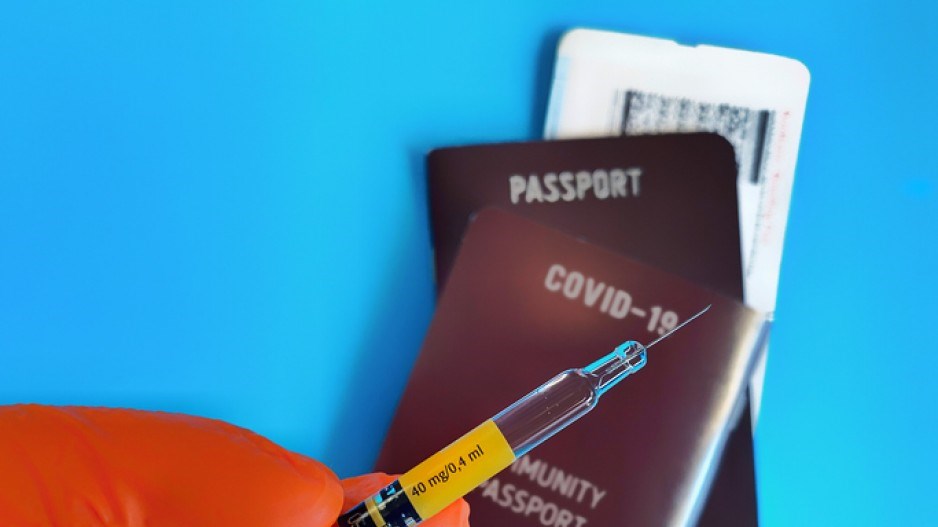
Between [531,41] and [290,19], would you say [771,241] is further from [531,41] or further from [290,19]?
[290,19]

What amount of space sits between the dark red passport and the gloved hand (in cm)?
20

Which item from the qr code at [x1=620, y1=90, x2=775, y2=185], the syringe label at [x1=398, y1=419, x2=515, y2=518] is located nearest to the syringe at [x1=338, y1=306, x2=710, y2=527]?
the syringe label at [x1=398, y1=419, x2=515, y2=518]

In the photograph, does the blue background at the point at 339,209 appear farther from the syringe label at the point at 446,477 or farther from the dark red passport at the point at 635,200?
the syringe label at the point at 446,477

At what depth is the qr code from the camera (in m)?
0.63

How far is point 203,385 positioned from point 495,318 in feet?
0.74

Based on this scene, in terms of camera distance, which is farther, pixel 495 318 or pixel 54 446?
pixel 495 318

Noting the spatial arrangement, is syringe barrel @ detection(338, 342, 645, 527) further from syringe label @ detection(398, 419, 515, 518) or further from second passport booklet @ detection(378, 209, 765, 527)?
second passport booklet @ detection(378, 209, 765, 527)

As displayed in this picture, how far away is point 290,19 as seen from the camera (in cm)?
60

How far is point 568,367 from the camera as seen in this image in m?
0.59

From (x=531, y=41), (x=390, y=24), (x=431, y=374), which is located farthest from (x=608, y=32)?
(x=431, y=374)

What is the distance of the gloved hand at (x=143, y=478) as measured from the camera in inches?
18.7

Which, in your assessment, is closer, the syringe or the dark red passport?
the syringe

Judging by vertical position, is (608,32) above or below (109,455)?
above

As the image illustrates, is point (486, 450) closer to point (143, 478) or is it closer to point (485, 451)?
point (485, 451)
